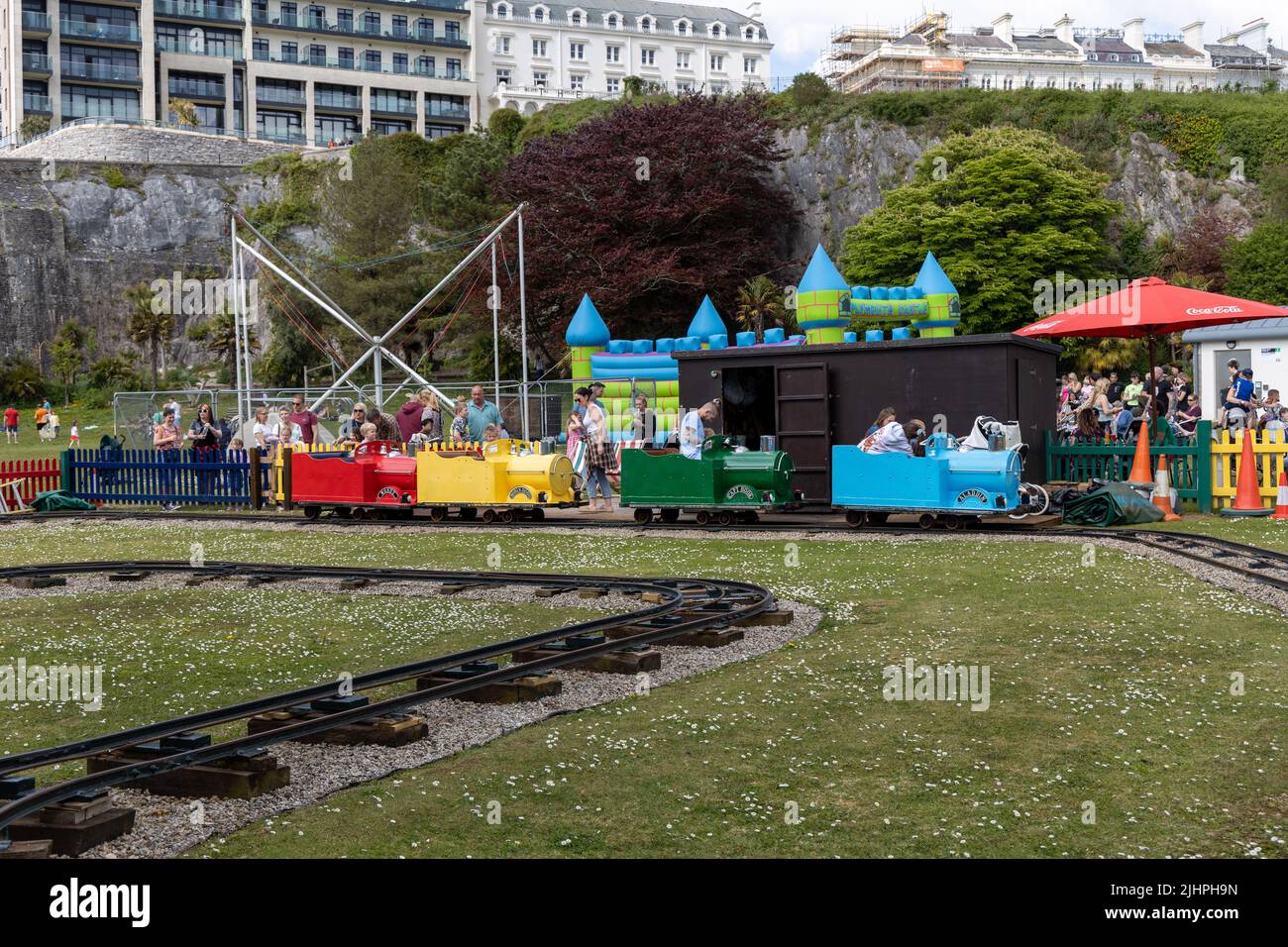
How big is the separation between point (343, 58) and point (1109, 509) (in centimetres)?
9728

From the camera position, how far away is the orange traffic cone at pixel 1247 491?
21.5 m

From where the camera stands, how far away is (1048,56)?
11544 cm

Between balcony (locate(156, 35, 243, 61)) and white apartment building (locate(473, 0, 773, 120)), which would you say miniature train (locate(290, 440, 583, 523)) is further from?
white apartment building (locate(473, 0, 773, 120))

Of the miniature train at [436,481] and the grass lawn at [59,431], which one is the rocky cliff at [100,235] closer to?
the grass lawn at [59,431]

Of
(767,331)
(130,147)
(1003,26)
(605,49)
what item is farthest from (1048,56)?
(767,331)

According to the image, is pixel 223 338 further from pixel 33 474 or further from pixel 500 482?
pixel 500 482

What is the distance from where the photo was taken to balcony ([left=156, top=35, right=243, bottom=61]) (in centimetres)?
9850

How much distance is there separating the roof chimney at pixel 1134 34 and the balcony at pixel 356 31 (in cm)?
6142

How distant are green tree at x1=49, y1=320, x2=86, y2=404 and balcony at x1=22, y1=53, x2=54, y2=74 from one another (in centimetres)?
2451

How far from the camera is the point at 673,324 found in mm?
56594

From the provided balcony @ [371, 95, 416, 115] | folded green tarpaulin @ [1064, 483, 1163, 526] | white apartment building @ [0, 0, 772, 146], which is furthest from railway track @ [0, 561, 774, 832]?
balcony @ [371, 95, 416, 115]

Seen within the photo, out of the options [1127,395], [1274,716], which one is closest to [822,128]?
[1127,395]

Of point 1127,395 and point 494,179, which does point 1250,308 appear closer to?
point 1127,395

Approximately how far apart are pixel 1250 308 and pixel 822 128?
46.2 meters
